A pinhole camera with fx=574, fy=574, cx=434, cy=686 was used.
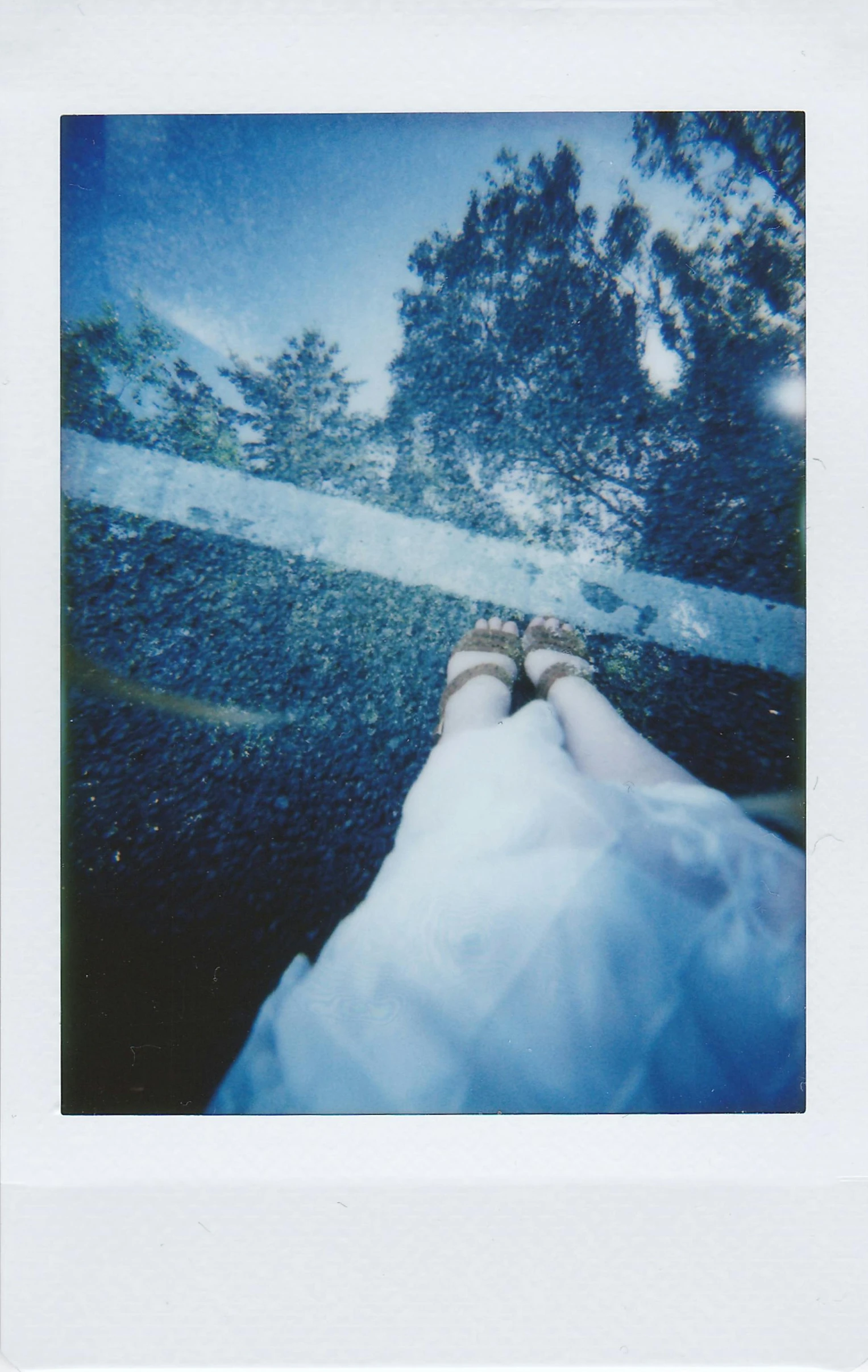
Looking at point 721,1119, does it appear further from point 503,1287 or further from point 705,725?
point 705,725

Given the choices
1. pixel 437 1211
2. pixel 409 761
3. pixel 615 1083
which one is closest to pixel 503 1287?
pixel 437 1211

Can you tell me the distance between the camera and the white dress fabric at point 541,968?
28.1 inches

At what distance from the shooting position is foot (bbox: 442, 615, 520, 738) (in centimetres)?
73

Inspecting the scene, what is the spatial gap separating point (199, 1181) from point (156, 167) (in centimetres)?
131

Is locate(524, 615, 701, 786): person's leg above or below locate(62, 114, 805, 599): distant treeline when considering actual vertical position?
below

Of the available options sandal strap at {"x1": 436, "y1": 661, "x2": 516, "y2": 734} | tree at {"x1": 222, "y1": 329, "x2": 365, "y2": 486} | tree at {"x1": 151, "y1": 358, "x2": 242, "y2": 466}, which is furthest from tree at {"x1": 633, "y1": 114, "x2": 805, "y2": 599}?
tree at {"x1": 151, "y1": 358, "x2": 242, "y2": 466}

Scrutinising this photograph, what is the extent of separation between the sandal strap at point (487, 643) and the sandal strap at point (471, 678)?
0.06 ft

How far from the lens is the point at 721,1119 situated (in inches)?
29.2

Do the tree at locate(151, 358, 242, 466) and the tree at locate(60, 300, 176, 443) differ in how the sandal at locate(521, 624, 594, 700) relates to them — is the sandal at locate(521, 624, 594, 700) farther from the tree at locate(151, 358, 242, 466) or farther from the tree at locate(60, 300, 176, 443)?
the tree at locate(60, 300, 176, 443)

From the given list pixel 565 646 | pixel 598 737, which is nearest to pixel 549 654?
pixel 565 646

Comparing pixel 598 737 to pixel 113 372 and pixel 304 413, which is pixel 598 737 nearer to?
pixel 304 413

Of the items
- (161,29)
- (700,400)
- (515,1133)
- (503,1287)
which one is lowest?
(503,1287)

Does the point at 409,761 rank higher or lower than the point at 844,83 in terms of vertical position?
lower

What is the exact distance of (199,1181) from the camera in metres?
0.74
